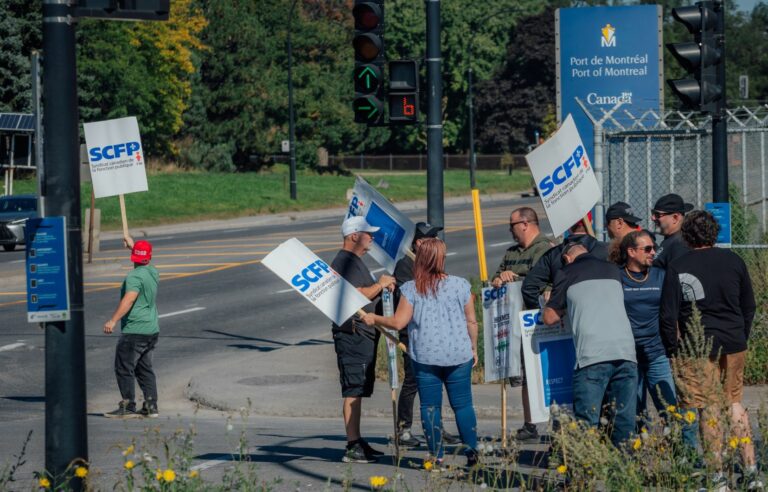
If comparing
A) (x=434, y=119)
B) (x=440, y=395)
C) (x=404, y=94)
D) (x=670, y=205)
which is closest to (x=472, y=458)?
(x=440, y=395)

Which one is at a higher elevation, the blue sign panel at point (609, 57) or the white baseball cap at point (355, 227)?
the blue sign panel at point (609, 57)

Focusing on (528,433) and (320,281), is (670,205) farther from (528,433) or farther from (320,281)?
(320,281)

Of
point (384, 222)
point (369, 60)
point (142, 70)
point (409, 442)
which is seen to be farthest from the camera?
point (142, 70)

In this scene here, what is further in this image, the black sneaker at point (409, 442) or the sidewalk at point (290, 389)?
the sidewalk at point (290, 389)

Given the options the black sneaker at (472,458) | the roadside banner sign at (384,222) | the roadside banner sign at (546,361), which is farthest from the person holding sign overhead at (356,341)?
the roadside banner sign at (546,361)

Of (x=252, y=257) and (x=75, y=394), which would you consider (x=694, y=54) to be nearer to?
(x=75, y=394)

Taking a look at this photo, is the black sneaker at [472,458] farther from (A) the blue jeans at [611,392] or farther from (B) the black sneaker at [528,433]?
(B) the black sneaker at [528,433]

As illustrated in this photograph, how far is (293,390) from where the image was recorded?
12.7 m

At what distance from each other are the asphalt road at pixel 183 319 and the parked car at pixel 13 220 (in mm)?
1023

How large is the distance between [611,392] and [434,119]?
16.1ft

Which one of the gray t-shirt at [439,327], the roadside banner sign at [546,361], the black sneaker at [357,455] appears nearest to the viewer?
the gray t-shirt at [439,327]

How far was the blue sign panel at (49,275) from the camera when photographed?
238 inches

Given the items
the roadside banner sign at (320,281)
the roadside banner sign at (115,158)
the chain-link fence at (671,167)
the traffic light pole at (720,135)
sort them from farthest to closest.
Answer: the roadside banner sign at (115,158)
the chain-link fence at (671,167)
the traffic light pole at (720,135)
the roadside banner sign at (320,281)

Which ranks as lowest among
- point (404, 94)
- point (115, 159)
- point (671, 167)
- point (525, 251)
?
point (525, 251)
